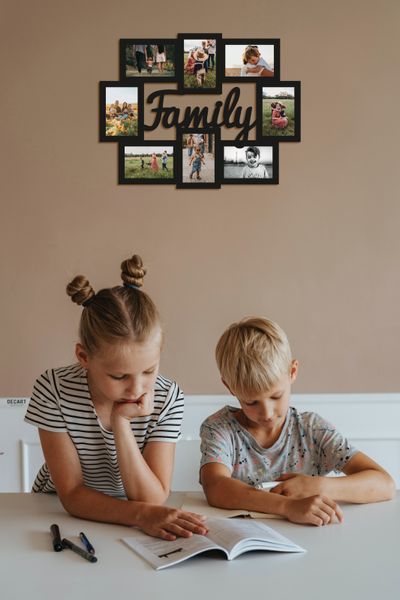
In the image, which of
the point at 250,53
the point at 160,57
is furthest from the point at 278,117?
the point at 160,57

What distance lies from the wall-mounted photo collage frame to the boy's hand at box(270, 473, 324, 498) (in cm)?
164

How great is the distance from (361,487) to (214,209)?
5.32 feet

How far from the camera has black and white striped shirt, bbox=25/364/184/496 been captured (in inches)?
67.2

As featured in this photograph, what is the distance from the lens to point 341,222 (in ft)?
10.1

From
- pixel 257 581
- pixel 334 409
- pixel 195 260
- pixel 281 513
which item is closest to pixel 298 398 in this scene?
pixel 334 409

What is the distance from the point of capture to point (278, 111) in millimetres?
3059

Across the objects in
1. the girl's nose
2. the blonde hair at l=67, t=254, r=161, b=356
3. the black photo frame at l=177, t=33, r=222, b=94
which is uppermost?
the black photo frame at l=177, t=33, r=222, b=94

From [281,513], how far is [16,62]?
2.19 meters

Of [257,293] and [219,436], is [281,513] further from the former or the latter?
[257,293]

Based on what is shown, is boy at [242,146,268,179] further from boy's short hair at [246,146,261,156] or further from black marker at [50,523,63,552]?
black marker at [50,523,63,552]

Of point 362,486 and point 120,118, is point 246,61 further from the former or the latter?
point 362,486

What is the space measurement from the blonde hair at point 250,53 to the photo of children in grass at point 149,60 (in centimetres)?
28

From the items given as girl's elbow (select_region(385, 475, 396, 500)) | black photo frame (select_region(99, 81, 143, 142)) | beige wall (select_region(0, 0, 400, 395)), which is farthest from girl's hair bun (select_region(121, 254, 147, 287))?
black photo frame (select_region(99, 81, 143, 142))

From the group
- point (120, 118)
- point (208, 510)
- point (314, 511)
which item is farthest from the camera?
point (120, 118)
